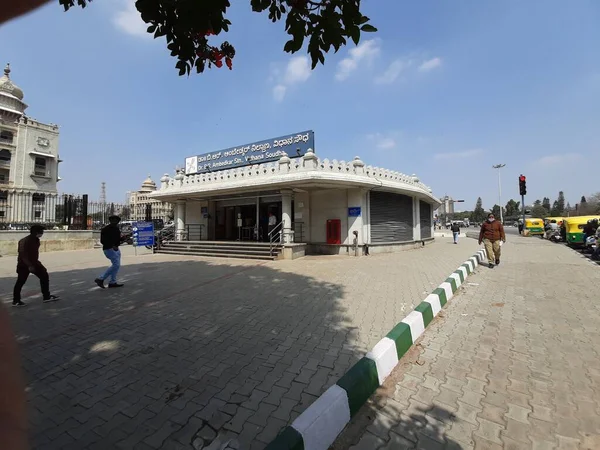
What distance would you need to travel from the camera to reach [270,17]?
10.7 ft

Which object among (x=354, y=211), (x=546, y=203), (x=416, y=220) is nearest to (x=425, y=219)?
(x=416, y=220)

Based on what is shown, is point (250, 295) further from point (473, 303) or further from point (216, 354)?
point (473, 303)

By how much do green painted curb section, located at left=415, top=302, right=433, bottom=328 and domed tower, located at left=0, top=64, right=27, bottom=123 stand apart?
57030mm

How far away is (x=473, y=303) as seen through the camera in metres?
5.60

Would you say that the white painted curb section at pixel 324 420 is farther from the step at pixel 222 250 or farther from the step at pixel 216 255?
the step at pixel 222 250

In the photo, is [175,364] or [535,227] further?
[535,227]

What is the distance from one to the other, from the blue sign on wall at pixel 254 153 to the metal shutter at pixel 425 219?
9.06m

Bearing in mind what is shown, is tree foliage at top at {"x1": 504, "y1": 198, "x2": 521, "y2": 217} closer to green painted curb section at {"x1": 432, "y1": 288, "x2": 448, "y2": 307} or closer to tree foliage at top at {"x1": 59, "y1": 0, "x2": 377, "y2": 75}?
green painted curb section at {"x1": 432, "y1": 288, "x2": 448, "y2": 307}

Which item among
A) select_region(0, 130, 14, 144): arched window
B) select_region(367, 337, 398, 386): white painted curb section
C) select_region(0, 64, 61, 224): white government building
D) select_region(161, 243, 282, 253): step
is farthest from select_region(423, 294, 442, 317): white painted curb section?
select_region(0, 130, 14, 144): arched window

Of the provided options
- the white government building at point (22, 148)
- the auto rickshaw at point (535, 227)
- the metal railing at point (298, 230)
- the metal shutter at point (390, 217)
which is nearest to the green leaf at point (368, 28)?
the metal shutter at point (390, 217)

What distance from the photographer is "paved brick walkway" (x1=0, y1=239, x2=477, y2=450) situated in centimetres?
248

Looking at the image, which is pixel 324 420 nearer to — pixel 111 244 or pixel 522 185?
pixel 111 244

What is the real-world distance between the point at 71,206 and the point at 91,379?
62.0 ft

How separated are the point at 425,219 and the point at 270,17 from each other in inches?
791
